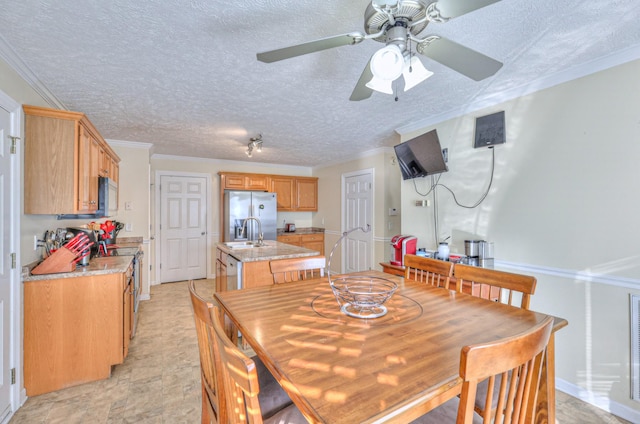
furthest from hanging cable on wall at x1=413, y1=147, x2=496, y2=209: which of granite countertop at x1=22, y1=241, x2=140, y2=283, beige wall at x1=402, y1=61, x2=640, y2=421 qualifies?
granite countertop at x1=22, y1=241, x2=140, y2=283

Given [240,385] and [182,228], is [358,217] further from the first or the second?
[240,385]

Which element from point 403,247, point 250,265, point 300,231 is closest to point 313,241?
point 300,231

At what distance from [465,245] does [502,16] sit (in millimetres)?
1831

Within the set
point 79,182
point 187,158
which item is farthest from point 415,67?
point 187,158

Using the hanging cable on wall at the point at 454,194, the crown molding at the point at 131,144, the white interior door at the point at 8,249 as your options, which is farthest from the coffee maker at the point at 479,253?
the crown molding at the point at 131,144

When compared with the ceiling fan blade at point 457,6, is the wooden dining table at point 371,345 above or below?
below

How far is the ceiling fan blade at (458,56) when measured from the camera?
1288 millimetres

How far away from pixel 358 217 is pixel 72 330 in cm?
406

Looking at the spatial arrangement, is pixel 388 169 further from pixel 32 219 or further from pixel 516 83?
pixel 32 219

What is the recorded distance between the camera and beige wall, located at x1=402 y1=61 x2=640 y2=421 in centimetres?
187

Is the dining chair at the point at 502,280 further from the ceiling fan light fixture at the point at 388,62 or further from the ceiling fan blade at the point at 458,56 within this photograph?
the ceiling fan light fixture at the point at 388,62

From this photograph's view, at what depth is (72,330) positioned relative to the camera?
2115 millimetres

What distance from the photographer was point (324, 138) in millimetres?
4016

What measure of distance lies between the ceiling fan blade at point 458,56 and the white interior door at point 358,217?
3.42 metres
